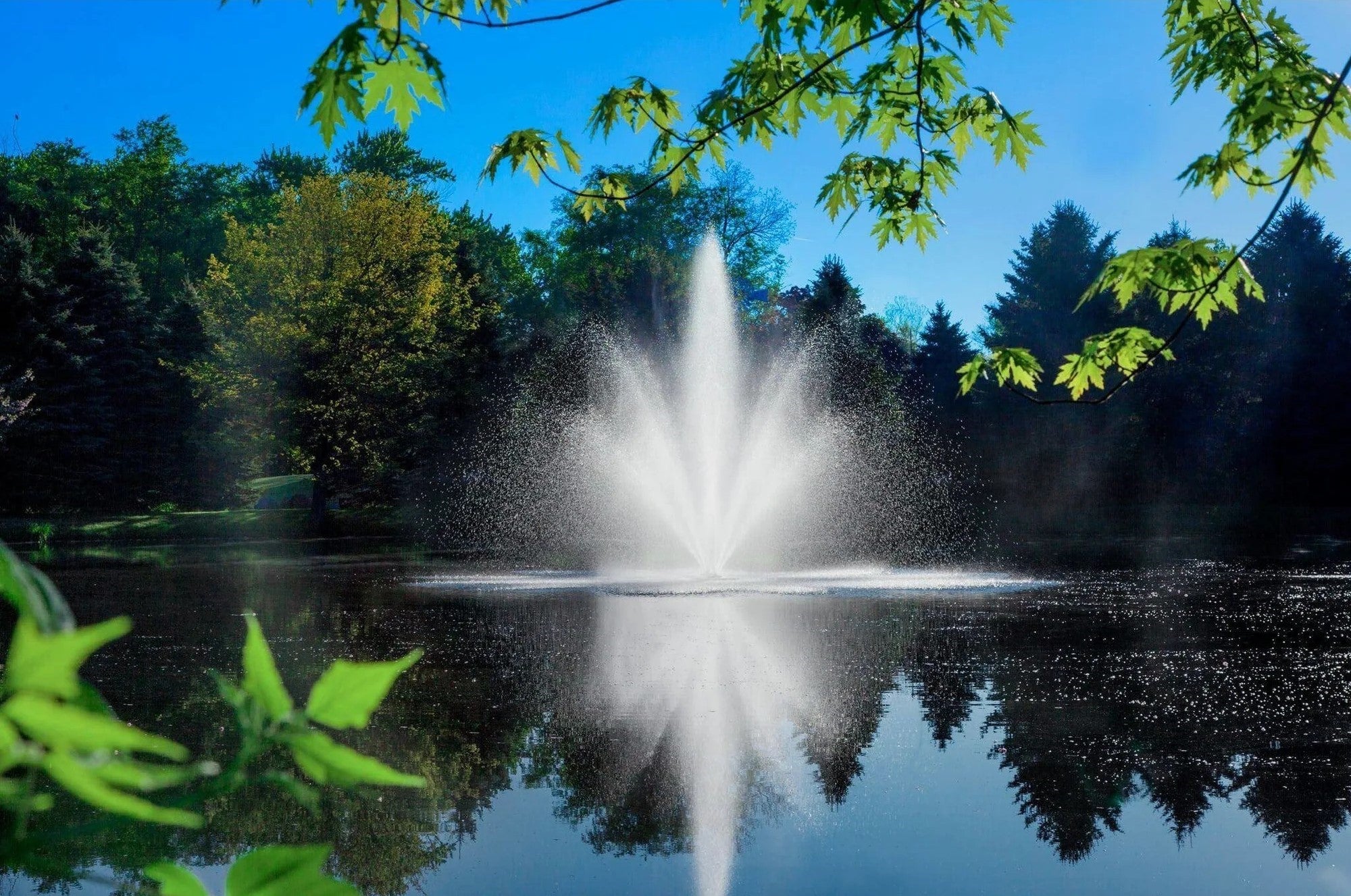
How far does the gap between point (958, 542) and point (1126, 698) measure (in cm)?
2108

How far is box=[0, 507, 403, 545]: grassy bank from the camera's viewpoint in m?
30.7

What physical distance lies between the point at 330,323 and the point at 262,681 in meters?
34.0

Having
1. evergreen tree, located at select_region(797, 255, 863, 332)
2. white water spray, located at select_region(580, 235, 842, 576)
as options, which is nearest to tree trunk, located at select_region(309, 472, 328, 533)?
white water spray, located at select_region(580, 235, 842, 576)

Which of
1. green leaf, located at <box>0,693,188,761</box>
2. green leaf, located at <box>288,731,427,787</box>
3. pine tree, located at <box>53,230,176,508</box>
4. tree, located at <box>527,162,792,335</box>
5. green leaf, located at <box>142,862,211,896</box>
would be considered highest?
tree, located at <box>527,162,792,335</box>

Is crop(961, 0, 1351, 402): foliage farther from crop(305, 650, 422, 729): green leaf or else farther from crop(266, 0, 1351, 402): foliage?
crop(305, 650, 422, 729): green leaf

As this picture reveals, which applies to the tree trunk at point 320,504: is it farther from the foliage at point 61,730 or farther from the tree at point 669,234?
the foliage at point 61,730

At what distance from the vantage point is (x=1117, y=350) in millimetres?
4656

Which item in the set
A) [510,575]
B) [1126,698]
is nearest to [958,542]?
[510,575]

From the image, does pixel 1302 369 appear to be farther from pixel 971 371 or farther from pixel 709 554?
pixel 971 371

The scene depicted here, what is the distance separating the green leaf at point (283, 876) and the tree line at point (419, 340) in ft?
101

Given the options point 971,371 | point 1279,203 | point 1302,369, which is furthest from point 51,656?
point 1302,369

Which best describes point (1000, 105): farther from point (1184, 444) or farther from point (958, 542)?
point (1184, 444)

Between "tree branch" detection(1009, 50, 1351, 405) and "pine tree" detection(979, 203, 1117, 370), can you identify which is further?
"pine tree" detection(979, 203, 1117, 370)

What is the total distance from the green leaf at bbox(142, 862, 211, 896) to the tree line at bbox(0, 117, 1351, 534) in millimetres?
30818
